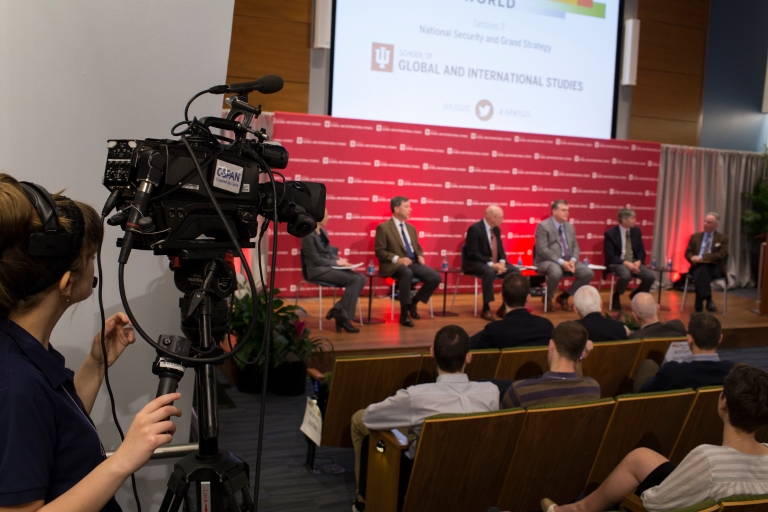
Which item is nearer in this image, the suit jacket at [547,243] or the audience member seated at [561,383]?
the audience member seated at [561,383]

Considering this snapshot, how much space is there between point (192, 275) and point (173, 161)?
0.28 metres

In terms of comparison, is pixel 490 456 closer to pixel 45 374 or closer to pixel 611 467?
pixel 611 467

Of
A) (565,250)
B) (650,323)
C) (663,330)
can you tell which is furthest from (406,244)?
(663,330)

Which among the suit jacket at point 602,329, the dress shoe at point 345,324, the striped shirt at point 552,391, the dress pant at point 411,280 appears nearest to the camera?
the striped shirt at point 552,391

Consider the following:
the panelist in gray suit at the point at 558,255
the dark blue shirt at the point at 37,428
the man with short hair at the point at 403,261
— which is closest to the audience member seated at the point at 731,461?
the dark blue shirt at the point at 37,428

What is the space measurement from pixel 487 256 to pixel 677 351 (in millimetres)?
3692

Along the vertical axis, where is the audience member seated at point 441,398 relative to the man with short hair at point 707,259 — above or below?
below

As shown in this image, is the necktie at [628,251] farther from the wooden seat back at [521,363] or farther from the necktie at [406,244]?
the wooden seat back at [521,363]

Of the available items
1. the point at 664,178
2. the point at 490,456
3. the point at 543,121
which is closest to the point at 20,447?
the point at 490,456

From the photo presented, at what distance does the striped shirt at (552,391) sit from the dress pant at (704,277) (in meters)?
5.84

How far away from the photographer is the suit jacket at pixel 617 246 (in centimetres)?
812

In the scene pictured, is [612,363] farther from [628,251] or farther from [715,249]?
[715,249]

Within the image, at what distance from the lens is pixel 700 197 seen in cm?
1014

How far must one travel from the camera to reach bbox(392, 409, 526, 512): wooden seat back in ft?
7.71
